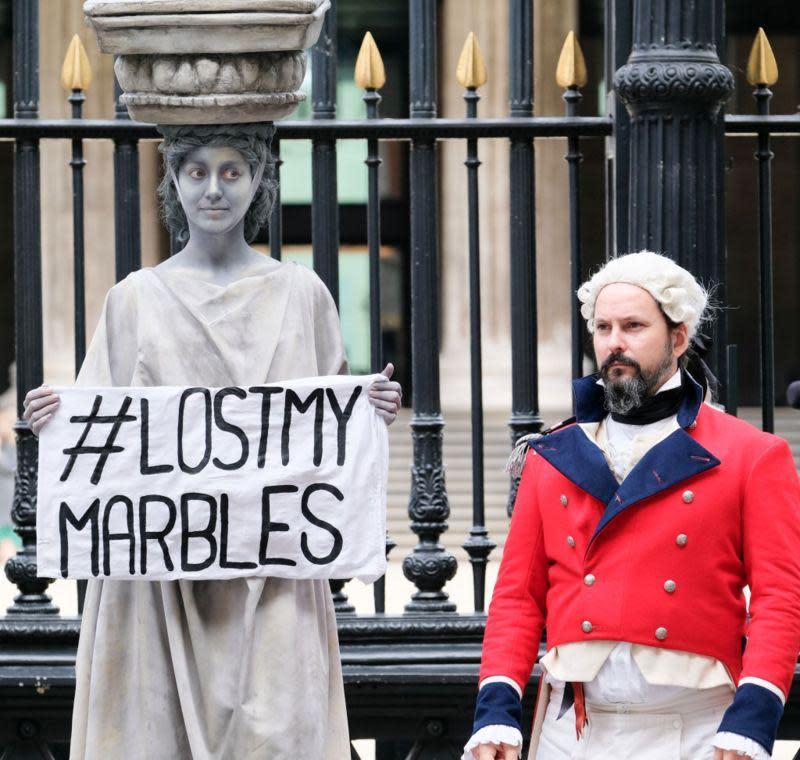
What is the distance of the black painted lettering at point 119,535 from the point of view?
13.5ft

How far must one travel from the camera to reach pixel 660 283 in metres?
3.51

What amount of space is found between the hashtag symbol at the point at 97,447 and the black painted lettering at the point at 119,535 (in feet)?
0.23

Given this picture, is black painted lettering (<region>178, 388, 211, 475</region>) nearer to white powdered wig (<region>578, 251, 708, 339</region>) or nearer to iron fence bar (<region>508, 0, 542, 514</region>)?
white powdered wig (<region>578, 251, 708, 339</region>)

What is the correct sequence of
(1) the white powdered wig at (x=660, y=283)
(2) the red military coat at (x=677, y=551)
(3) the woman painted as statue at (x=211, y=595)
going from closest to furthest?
(2) the red military coat at (x=677, y=551) → (1) the white powdered wig at (x=660, y=283) → (3) the woman painted as statue at (x=211, y=595)

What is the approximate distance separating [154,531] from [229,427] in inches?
11.7

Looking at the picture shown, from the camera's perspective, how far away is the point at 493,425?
1664 cm

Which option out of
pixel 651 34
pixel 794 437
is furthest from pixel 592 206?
pixel 651 34

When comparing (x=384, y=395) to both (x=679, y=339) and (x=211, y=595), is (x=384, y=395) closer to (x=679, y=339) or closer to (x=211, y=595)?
(x=211, y=595)

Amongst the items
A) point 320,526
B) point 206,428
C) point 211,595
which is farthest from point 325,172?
point 211,595

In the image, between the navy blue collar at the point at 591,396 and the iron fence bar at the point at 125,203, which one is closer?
the navy blue collar at the point at 591,396

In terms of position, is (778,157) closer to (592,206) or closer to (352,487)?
(592,206)

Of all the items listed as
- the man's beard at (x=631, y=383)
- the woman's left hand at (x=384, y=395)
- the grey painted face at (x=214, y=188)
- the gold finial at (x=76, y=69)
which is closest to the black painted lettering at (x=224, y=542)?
the woman's left hand at (x=384, y=395)

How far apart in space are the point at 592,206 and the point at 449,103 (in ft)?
9.28

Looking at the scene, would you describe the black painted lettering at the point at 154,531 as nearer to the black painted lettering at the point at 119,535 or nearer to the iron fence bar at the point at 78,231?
the black painted lettering at the point at 119,535
